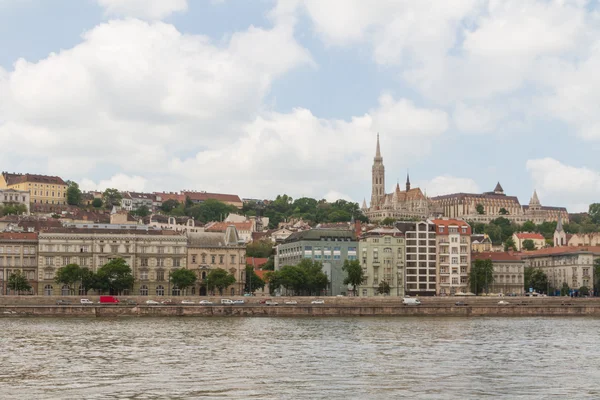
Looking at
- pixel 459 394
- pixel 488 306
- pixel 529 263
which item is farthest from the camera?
pixel 529 263

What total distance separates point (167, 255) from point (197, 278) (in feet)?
15.1

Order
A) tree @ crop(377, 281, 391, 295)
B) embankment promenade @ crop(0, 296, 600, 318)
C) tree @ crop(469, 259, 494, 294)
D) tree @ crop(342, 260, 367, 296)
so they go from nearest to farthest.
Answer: embankment promenade @ crop(0, 296, 600, 318), tree @ crop(342, 260, 367, 296), tree @ crop(377, 281, 391, 295), tree @ crop(469, 259, 494, 294)

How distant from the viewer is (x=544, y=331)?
7156 cm

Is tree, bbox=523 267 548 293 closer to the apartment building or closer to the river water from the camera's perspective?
the apartment building

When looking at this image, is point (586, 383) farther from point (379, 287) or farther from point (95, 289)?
point (379, 287)

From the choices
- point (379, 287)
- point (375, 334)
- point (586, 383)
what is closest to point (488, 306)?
point (379, 287)

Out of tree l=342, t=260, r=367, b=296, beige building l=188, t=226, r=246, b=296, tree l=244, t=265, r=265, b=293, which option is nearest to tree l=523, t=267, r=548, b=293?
tree l=342, t=260, r=367, b=296

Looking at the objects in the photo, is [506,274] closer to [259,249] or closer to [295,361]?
[259,249]

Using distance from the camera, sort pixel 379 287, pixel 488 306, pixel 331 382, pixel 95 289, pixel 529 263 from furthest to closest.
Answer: pixel 529 263, pixel 379 287, pixel 95 289, pixel 488 306, pixel 331 382

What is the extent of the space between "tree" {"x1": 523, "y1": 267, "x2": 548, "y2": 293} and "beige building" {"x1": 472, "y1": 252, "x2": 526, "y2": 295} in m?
4.67

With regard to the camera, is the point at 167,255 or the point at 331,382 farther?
the point at 167,255

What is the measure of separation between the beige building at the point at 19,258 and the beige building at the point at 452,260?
2007 inches

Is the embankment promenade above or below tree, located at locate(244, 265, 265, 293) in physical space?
below

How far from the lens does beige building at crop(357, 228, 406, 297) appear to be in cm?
12644
